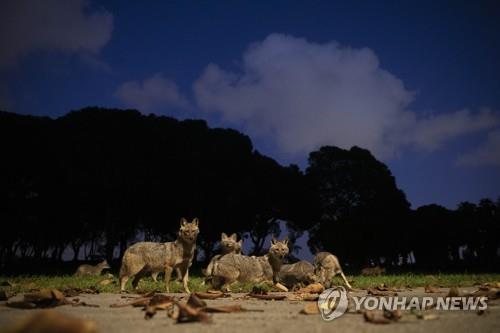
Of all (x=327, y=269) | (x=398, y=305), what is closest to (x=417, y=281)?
(x=327, y=269)

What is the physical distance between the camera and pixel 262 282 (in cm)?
996

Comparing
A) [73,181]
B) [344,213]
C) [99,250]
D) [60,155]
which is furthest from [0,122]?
[344,213]

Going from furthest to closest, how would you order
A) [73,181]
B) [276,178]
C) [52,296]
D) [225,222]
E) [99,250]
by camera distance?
1. [99,250]
2. [276,178]
3. [225,222]
4. [73,181]
5. [52,296]

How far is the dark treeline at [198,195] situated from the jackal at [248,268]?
792 inches

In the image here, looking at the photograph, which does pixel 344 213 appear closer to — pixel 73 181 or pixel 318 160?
pixel 318 160

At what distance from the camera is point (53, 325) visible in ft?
5.06

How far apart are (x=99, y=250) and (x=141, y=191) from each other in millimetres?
18866

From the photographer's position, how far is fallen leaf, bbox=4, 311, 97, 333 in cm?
154

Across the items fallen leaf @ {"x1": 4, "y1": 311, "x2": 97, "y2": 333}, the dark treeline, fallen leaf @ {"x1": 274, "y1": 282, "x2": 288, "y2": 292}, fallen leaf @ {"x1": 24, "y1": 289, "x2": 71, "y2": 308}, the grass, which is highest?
the dark treeline

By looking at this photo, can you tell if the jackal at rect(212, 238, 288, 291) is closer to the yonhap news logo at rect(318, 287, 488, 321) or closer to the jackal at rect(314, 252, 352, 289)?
the jackal at rect(314, 252, 352, 289)

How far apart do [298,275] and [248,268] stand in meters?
1.30

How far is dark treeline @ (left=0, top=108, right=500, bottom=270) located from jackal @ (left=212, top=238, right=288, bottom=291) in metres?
20.1

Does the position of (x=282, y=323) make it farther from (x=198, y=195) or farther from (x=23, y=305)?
(x=198, y=195)

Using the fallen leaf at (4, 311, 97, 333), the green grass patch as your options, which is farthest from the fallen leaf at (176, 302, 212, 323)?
the green grass patch
